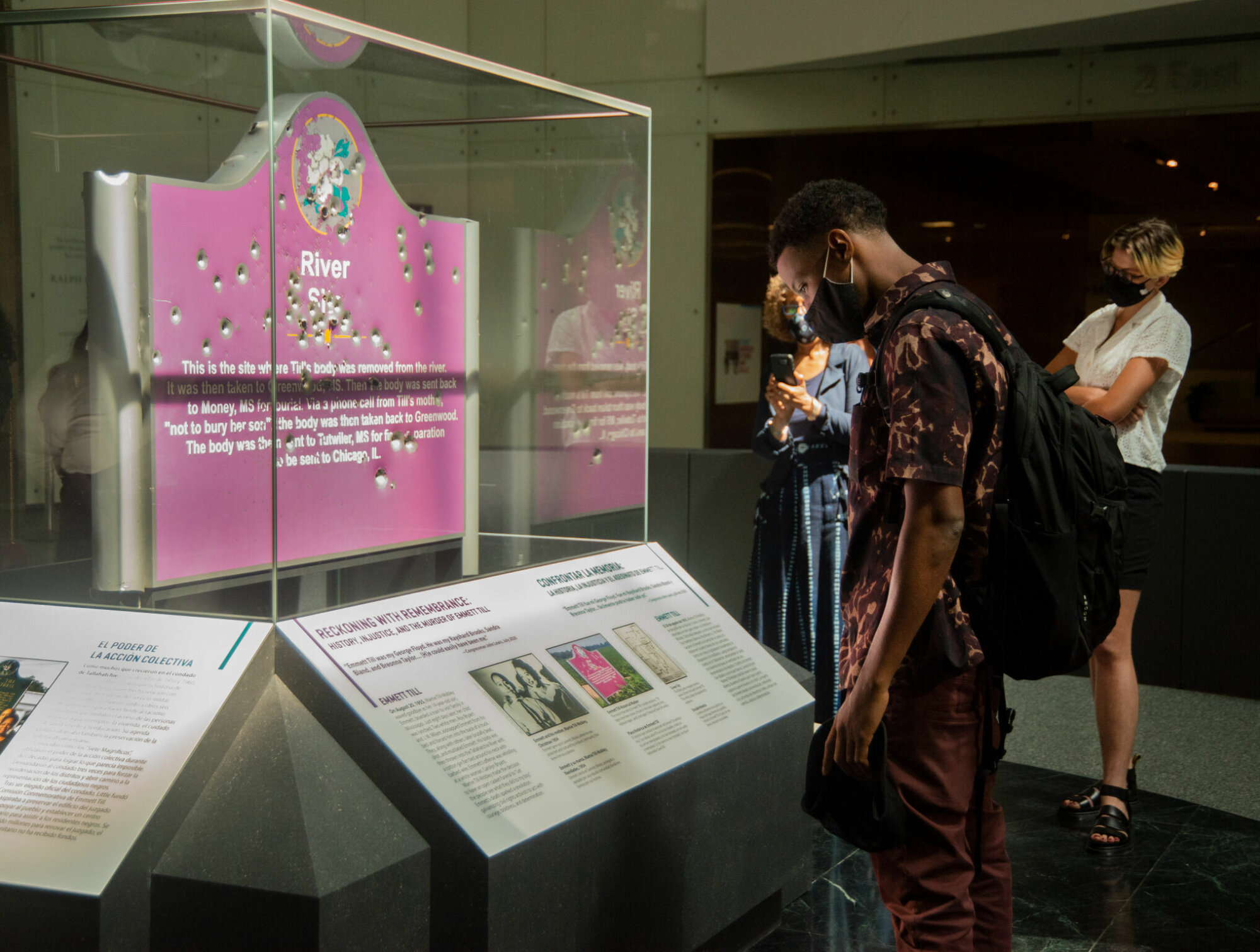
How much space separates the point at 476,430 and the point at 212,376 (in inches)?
31.1

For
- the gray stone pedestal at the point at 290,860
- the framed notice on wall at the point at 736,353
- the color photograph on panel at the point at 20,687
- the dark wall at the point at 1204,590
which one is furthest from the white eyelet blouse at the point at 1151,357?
the framed notice on wall at the point at 736,353

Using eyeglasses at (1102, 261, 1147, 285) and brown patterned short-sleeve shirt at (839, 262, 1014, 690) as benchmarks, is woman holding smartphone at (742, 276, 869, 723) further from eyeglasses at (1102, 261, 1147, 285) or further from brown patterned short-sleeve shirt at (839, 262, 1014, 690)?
brown patterned short-sleeve shirt at (839, 262, 1014, 690)

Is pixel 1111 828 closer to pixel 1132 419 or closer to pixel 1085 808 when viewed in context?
pixel 1085 808

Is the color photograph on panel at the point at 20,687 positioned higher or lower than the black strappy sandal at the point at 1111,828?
higher

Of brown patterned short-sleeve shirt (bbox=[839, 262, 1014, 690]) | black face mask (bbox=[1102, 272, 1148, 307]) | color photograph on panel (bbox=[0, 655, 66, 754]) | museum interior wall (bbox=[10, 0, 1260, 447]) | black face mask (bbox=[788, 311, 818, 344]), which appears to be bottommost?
color photograph on panel (bbox=[0, 655, 66, 754])

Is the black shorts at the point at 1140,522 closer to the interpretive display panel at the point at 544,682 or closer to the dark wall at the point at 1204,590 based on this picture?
the interpretive display panel at the point at 544,682

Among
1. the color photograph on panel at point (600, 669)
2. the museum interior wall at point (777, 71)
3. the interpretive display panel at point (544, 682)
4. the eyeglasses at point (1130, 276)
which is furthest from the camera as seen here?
the museum interior wall at point (777, 71)

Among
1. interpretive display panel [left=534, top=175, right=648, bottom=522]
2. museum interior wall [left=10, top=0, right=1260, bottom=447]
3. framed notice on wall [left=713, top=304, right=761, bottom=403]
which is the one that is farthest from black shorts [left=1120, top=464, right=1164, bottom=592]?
framed notice on wall [left=713, top=304, right=761, bottom=403]

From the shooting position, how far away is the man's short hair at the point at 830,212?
2.03m

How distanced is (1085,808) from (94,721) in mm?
3074

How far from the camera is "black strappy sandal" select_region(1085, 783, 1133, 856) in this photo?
3469 millimetres

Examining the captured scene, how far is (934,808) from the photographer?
1.93 metres

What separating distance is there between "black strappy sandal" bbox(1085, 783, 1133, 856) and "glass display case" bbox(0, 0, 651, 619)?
83.2 inches

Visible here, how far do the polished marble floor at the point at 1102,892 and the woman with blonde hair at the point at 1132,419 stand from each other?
0.15 m
